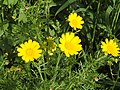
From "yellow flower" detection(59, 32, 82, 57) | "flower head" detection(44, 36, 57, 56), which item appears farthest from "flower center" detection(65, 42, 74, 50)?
"flower head" detection(44, 36, 57, 56)

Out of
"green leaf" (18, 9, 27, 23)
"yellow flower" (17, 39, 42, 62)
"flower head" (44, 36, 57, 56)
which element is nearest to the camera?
"yellow flower" (17, 39, 42, 62)

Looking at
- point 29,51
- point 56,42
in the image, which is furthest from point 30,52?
point 56,42

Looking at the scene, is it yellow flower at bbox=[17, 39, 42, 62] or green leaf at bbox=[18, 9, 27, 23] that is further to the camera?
green leaf at bbox=[18, 9, 27, 23]

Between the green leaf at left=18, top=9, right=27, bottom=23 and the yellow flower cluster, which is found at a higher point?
the green leaf at left=18, top=9, right=27, bottom=23

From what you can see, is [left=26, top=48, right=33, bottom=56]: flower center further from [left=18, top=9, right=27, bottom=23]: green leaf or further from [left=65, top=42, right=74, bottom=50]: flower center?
[left=18, top=9, right=27, bottom=23]: green leaf

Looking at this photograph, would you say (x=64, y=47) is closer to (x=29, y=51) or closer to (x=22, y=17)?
(x=29, y=51)

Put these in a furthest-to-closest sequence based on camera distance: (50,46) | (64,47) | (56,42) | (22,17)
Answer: (22,17), (56,42), (50,46), (64,47)

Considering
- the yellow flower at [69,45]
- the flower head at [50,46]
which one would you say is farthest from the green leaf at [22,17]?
the yellow flower at [69,45]
